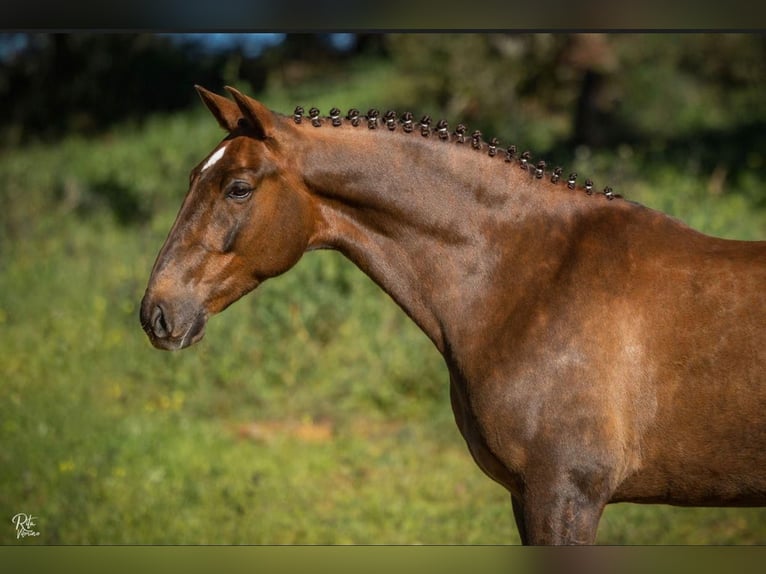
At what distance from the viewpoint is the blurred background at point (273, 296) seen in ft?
19.4

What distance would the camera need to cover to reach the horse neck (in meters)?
3.21

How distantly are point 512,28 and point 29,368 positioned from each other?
5740 mm

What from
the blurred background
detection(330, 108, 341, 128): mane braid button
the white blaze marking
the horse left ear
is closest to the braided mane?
detection(330, 108, 341, 128): mane braid button

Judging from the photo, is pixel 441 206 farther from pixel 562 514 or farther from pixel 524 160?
pixel 562 514

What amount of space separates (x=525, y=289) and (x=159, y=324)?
1.31 meters

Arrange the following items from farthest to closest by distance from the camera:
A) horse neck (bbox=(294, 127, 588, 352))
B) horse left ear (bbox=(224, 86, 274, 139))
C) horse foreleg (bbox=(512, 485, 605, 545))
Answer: horse neck (bbox=(294, 127, 588, 352)) < horse left ear (bbox=(224, 86, 274, 139)) < horse foreleg (bbox=(512, 485, 605, 545))

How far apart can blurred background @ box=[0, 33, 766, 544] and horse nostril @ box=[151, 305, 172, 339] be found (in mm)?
2788

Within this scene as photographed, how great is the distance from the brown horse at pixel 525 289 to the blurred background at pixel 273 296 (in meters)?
2.69

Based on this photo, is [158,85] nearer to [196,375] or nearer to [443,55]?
[443,55]

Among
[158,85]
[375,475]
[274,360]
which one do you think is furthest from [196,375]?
[158,85]

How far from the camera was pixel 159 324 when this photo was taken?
123 inches

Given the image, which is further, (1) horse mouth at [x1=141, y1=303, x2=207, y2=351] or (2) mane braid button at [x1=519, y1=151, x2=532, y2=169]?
(2) mane braid button at [x1=519, y1=151, x2=532, y2=169]

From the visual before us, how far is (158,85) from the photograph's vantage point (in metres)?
12.7

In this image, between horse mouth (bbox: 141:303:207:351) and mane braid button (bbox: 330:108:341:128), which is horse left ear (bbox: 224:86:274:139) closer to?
mane braid button (bbox: 330:108:341:128)
